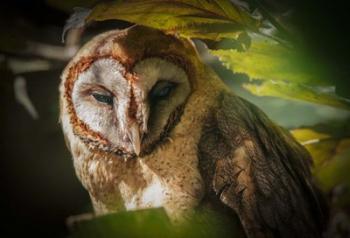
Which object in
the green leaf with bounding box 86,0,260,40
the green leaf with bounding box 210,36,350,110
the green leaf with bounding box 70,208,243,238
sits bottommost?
the green leaf with bounding box 70,208,243,238

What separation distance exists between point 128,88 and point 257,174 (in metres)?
0.33

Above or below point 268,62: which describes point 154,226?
below

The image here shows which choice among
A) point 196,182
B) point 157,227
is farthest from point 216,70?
point 157,227

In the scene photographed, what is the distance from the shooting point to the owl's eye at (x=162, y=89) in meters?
0.95

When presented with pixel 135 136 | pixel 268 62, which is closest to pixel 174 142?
pixel 135 136

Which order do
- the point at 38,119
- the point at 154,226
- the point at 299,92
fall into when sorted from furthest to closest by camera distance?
the point at 38,119, the point at 299,92, the point at 154,226

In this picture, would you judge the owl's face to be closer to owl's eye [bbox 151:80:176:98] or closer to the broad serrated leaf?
owl's eye [bbox 151:80:176:98]

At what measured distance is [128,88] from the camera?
90 centimetres

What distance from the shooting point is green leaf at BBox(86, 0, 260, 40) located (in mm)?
900

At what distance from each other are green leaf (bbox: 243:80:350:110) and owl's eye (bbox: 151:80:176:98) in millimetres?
189

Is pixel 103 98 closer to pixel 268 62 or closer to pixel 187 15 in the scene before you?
pixel 187 15

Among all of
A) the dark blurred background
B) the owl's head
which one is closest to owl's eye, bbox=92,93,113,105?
the owl's head

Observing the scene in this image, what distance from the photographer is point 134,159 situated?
0.99m

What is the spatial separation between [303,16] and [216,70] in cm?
28
